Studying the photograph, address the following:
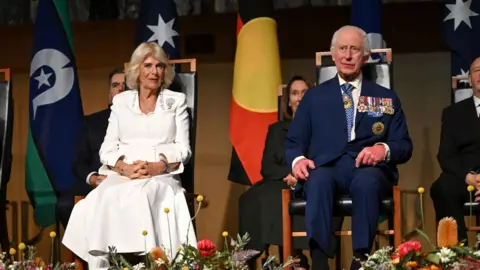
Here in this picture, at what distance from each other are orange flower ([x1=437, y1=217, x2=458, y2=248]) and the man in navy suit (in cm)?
117

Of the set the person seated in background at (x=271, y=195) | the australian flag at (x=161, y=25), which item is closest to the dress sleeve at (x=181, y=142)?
the person seated in background at (x=271, y=195)

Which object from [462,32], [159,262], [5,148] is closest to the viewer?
[159,262]

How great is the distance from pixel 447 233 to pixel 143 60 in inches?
88.9

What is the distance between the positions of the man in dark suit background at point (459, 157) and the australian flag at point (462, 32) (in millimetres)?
641

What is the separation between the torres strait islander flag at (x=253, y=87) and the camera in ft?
16.6

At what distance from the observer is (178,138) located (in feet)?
13.2

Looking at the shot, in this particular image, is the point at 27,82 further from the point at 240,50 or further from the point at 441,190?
the point at 441,190

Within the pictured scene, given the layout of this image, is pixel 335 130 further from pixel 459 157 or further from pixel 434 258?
pixel 434 258

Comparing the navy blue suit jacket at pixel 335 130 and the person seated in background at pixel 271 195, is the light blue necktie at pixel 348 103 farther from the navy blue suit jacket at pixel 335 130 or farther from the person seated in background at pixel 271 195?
the person seated in background at pixel 271 195

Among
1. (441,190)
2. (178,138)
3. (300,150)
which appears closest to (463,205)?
(441,190)

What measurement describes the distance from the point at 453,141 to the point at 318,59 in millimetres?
746

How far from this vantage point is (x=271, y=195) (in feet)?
14.2

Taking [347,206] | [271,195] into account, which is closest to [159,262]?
[347,206]

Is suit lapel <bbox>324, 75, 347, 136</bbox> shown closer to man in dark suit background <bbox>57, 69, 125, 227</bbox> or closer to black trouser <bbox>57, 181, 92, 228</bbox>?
man in dark suit background <bbox>57, 69, 125, 227</bbox>
